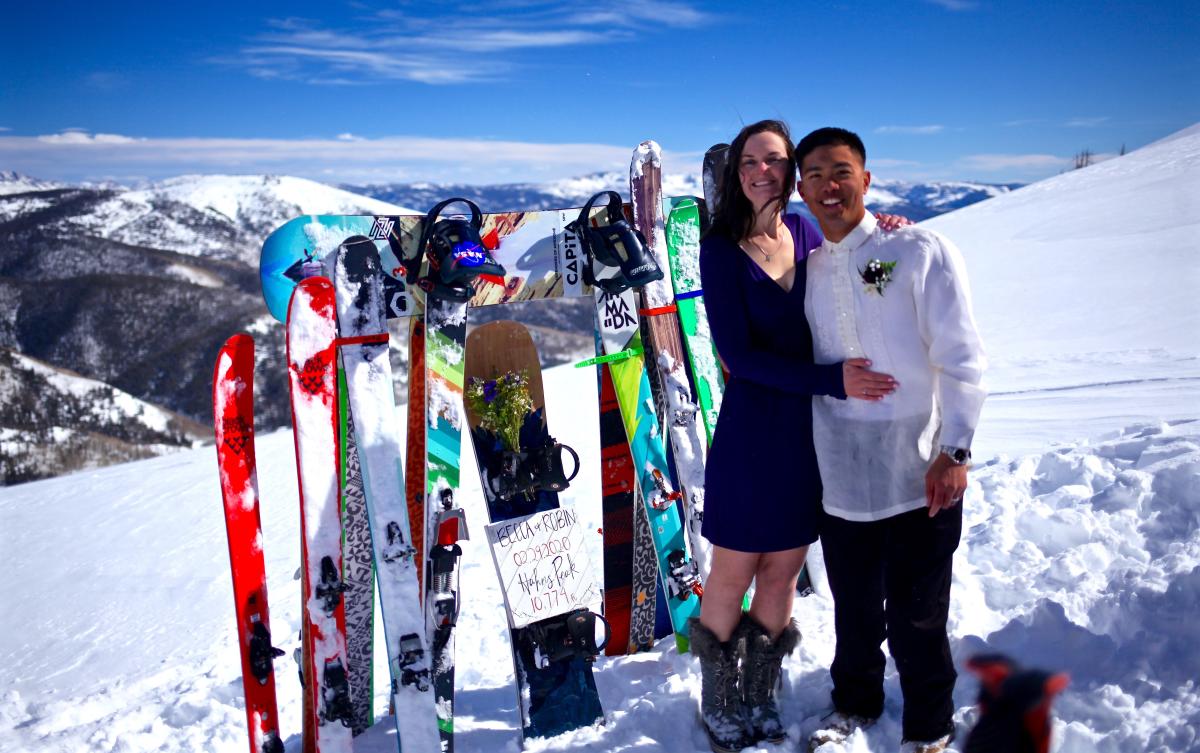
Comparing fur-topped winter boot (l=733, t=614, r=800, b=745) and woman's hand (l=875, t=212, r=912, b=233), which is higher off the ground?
woman's hand (l=875, t=212, r=912, b=233)

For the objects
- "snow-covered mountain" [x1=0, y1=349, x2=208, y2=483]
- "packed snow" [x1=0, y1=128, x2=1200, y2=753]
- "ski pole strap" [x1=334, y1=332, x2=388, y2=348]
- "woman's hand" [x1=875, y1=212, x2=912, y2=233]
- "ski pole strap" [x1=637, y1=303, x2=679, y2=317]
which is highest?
"woman's hand" [x1=875, y1=212, x2=912, y2=233]

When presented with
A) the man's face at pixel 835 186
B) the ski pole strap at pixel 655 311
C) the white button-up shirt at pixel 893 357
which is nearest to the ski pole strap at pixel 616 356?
the ski pole strap at pixel 655 311

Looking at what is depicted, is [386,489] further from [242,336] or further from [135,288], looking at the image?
[135,288]

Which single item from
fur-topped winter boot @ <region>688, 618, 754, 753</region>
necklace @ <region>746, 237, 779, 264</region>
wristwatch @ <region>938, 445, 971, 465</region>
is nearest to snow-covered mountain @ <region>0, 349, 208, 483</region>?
fur-topped winter boot @ <region>688, 618, 754, 753</region>

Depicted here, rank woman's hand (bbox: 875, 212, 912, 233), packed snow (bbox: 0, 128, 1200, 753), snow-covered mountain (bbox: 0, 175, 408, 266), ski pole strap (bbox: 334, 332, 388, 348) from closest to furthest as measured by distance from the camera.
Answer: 1. woman's hand (bbox: 875, 212, 912, 233)
2. packed snow (bbox: 0, 128, 1200, 753)
3. ski pole strap (bbox: 334, 332, 388, 348)
4. snow-covered mountain (bbox: 0, 175, 408, 266)

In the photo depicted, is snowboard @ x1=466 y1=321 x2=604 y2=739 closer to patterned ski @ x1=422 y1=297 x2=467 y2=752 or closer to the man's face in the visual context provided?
patterned ski @ x1=422 y1=297 x2=467 y2=752

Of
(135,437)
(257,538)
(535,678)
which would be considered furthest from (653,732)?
(135,437)

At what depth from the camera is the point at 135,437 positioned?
57281mm

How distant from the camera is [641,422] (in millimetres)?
3078

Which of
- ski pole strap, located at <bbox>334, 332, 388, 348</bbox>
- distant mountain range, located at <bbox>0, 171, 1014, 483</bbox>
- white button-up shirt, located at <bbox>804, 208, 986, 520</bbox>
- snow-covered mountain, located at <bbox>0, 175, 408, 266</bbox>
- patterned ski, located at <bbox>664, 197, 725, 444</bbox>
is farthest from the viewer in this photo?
snow-covered mountain, located at <bbox>0, 175, 408, 266</bbox>

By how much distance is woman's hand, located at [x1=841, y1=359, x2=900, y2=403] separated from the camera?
1.92 m

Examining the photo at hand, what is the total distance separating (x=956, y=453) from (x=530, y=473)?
1.46 meters

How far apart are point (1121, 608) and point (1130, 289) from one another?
10974mm

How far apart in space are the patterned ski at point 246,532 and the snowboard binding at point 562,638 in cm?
85
